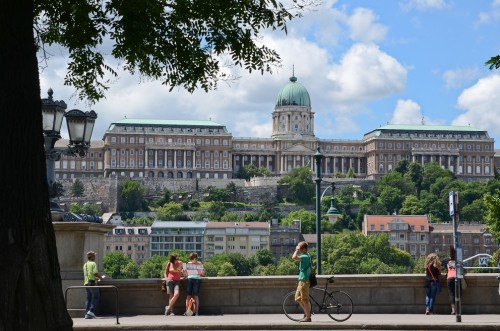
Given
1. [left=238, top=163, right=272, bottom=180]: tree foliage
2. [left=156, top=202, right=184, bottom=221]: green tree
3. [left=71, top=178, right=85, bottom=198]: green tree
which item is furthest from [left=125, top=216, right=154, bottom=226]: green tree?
[left=238, top=163, right=272, bottom=180]: tree foliage

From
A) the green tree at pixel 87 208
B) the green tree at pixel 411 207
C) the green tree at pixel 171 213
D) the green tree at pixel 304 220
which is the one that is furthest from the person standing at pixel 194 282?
the green tree at pixel 411 207

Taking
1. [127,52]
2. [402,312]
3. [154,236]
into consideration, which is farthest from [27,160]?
[154,236]

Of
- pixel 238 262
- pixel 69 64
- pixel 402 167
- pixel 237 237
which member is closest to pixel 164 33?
pixel 69 64

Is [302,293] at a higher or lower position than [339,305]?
higher

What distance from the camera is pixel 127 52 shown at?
13.5m

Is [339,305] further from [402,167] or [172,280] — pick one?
[402,167]

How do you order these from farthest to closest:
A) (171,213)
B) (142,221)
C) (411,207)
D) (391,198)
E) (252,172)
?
(252,172) < (391,198) < (411,207) < (171,213) < (142,221)

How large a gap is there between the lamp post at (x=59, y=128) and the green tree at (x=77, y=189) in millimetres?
157323

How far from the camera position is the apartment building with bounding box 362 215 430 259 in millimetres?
159250

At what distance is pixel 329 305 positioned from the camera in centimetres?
1828

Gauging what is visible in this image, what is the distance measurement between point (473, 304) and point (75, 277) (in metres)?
6.93

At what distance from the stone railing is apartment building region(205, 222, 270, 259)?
454ft

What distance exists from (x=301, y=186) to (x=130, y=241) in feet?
114

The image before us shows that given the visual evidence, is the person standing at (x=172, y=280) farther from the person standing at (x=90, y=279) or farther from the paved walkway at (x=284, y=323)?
the person standing at (x=90, y=279)
